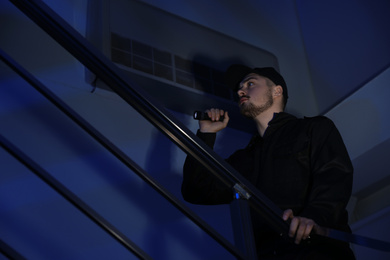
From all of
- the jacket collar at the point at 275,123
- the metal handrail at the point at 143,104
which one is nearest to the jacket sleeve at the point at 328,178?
the jacket collar at the point at 275,123

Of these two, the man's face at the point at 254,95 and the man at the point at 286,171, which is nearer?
the man at the point at 286,171

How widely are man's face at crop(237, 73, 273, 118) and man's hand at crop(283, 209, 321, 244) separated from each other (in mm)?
881

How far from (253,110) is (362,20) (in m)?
0.85

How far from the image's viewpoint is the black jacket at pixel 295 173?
1.37 metres

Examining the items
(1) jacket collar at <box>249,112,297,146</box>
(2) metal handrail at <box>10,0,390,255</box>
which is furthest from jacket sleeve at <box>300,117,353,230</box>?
(2) metal handrail at <box>10,0,390,255</box>

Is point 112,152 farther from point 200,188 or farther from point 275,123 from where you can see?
point 275,123

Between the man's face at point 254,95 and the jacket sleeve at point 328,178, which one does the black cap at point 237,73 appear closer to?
the man's face at point 254,95

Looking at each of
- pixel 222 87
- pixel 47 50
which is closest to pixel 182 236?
pixel 222 87

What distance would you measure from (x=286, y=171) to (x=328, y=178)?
135 millimetres

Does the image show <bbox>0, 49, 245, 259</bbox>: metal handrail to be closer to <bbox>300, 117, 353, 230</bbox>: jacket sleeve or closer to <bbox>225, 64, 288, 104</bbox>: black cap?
<bbox>300, 117, 353, 230</bbox>: jacket sleeve

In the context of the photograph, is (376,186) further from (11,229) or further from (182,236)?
(11,229)

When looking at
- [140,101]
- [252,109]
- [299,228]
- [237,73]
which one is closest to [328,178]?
[299,228]

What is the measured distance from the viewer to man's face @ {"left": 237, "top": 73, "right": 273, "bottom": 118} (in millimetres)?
1929

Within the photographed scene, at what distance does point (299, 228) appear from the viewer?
3.51 feet
